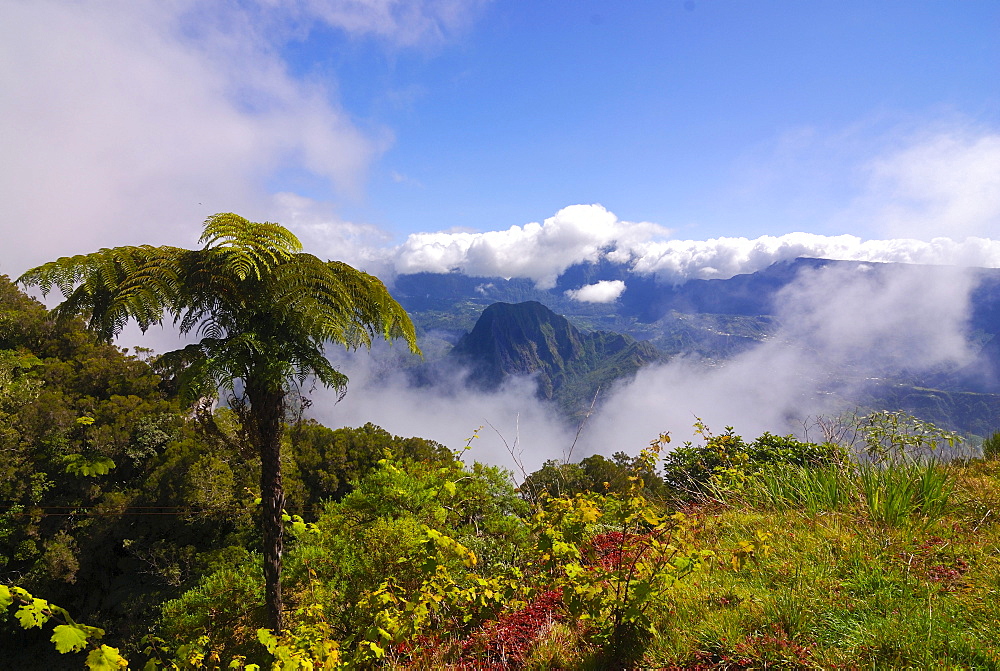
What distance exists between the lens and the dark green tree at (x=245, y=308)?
5.33 m

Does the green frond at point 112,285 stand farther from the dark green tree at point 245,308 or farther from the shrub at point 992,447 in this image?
the shrub at point 992,447

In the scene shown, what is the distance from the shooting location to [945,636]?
9.31ft

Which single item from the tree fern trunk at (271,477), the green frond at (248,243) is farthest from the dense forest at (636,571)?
the green frond at (248,243)

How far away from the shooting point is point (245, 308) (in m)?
5.77

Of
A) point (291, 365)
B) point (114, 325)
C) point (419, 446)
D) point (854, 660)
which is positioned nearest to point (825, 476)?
point (854, 660)

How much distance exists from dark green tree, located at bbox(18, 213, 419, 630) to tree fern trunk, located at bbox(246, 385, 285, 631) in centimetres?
1

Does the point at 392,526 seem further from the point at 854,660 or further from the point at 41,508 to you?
the point at 41,508

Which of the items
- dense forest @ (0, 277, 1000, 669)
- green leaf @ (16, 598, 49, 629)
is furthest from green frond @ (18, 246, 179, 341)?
green leaf @ (16, 598, 49, 629)

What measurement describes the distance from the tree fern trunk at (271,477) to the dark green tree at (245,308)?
0.05ft

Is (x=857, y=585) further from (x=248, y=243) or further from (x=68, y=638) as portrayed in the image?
(x=248, y=243)

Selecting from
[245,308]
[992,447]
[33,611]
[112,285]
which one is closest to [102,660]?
[33,611]

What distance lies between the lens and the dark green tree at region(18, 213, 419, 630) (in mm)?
5328

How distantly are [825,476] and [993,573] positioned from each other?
2.46 m

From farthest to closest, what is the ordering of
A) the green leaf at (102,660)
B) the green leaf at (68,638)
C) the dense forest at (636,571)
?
1. the dense forest at (636,571)
2. the green leaf at (102,660)
3. the green leaf at (68,638)
